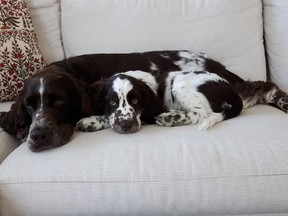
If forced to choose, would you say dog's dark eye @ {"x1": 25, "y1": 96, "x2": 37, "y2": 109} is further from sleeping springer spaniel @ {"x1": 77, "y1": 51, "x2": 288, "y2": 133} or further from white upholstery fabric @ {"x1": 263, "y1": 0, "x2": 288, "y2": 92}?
white upholstery fabric @ {"x1": 263, "y1": 0, "x2": 288, "y2": 92}

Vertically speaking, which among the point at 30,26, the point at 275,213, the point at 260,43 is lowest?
the point at 275,213

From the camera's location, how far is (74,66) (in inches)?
94.3

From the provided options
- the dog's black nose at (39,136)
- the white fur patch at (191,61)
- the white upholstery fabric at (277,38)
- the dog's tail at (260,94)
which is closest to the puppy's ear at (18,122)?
the dog's black nose at (39,136)

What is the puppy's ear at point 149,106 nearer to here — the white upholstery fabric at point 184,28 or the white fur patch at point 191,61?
the white fur patch at point 191,61

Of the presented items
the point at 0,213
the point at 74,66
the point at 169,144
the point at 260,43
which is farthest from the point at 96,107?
the point at 260,43

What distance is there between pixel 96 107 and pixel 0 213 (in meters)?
0.76

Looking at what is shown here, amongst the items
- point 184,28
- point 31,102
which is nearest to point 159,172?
point 31,102

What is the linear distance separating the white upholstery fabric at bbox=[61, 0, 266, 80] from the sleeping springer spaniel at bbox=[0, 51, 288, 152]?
0.40 feet

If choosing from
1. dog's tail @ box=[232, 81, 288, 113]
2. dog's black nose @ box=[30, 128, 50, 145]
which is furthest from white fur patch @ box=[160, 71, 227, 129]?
dog's black nose @ box=[30, 128, 50, 145]

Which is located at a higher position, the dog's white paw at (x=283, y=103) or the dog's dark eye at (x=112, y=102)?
the dog's dark eye at (x=112, y=102)

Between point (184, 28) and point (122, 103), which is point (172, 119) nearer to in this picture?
point (122, 103)

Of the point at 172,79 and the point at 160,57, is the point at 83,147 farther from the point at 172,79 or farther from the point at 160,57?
the point at 160,57

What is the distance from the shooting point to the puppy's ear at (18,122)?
199 centimetres

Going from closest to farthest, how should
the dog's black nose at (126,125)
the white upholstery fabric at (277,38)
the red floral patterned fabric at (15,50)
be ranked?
the dog's black nose at (126,125) < the red floral patterned fabric at (15,50) < the white upholstery fabric at (277,38)
